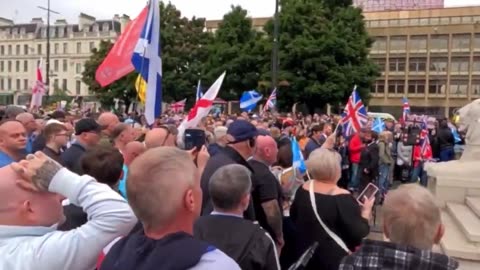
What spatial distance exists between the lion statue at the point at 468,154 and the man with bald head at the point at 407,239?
499 centimetres

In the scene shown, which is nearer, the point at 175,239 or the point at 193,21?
the point at 175,239

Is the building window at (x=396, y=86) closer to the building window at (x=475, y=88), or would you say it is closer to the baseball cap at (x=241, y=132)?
the building window at (x=475, y=88)

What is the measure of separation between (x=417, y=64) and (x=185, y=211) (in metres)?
75.4

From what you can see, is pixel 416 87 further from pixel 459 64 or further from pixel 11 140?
pixel 11 140

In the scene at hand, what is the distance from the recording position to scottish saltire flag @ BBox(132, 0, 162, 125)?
7156 mm

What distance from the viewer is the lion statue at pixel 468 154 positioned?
741cm

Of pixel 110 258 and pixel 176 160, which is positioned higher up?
pixel 176 160

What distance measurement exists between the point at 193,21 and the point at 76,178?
4552cm

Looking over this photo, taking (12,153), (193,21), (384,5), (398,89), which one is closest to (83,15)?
(384,5)

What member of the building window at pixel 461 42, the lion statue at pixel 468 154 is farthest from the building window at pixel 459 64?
the lion statue at pixel 468 154

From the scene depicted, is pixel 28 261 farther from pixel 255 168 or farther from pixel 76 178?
pixel 255 168

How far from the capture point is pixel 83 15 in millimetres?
108375

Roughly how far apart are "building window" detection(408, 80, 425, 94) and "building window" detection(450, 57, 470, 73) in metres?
3.81

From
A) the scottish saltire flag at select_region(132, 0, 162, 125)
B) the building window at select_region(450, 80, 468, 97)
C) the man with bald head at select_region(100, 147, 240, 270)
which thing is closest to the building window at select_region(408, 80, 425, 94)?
the building window at select_region(450, 80, 468, 97)
